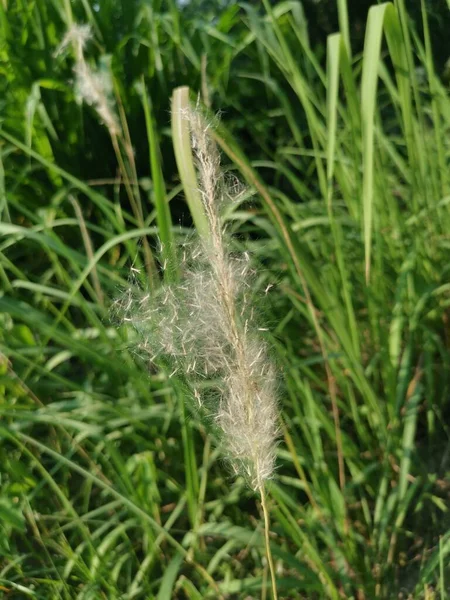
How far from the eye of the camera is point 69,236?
2.16 m

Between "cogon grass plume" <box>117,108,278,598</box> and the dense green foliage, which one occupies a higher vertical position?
"cogon grass plume" <box>117,108,278,598</box>

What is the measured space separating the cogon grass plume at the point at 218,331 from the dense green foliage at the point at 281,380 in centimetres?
32

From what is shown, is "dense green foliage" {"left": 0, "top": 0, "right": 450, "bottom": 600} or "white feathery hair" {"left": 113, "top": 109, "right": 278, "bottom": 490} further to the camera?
"dense green foliage" {"left": 0, "top": 0, "right": 450, "bottom": 600}

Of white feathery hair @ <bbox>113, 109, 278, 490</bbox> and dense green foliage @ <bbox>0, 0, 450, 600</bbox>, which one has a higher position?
white feathery hair @ <bbox>113, 109, 278, 490</bbox>

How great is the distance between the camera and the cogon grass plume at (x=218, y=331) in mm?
768

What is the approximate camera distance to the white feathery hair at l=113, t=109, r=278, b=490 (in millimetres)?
768

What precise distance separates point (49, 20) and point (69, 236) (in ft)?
2.12

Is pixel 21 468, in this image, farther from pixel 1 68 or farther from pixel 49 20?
pixel 49 20

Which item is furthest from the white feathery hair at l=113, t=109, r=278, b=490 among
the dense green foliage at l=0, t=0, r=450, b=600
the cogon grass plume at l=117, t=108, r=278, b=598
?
the dense green foliage at l=0, t=0, r=450, b=600

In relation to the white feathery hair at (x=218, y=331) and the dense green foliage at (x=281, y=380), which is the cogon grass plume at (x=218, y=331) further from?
the dense green foliage at (x=281, y=380)

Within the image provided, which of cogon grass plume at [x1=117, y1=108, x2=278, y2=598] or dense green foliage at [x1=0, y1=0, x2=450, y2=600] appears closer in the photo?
cogon grass plume at [x1=117, y1=108, x2=278, y2=598]

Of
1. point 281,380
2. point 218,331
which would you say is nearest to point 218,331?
point 218,331

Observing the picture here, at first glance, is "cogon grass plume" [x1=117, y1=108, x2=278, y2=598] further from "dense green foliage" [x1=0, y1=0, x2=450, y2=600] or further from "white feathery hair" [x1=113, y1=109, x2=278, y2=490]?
"dense green foliage" [x1=0, y1=0, x2=450, y2=600]

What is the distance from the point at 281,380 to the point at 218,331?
0.36 meters
